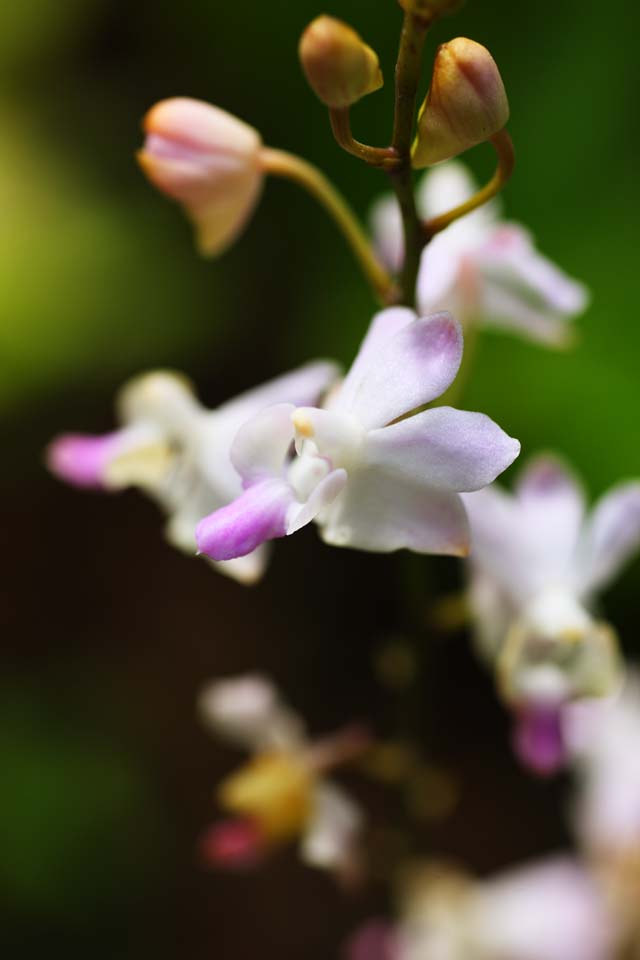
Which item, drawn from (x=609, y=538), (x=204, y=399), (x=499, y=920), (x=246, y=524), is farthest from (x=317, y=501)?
(x=204, y=399)

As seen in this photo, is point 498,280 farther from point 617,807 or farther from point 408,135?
point 617,807

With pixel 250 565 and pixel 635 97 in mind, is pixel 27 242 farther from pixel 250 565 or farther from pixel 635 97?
pixel 250 565

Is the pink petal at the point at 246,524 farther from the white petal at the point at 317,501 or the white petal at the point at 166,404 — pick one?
the white petal at the point at 166,404

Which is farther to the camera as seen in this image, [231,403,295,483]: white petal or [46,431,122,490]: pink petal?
[46,431,122,490]: pink petal

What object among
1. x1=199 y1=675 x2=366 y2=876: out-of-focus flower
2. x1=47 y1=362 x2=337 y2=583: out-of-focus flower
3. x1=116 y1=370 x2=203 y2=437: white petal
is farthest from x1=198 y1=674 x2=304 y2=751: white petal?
x1=116 y1=370 x2=203 y2=437: white petal

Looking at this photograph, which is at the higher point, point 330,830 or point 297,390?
point 297,390

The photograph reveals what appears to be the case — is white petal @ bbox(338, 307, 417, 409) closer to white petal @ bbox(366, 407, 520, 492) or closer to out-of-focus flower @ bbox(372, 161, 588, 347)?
white petal @ bbox(366, 407, 520, 492)
